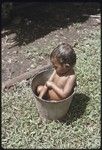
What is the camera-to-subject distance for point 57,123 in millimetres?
4648

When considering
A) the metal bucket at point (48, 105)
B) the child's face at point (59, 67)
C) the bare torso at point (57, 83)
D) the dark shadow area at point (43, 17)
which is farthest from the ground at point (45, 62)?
the child's face at point (59, 67)

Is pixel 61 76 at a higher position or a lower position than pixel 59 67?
lower

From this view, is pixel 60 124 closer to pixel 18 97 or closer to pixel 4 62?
pixel 18 97

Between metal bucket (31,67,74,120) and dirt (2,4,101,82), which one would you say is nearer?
metal bucket (31,67,74,120)

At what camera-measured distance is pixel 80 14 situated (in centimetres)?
750

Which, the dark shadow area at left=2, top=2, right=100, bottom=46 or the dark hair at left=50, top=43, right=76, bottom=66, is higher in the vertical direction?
the dark hair at left=50, top=43, right=76, bottom=66

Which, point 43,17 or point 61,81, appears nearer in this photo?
point 61,81

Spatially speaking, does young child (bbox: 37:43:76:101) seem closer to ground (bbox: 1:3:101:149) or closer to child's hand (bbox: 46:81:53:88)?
child's hand (bbox: 46:81:53:88)

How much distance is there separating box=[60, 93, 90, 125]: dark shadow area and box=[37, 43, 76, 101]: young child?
1.12 feet

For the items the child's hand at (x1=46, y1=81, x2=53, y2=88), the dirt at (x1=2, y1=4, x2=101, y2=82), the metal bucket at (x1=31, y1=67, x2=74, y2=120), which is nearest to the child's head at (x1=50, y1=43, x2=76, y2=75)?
the child's hand at (x1=46, y1=81, x2=53, y2=88)

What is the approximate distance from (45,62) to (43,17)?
169cm

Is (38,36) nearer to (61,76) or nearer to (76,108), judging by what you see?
(76,108)

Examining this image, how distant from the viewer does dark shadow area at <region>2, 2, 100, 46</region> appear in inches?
274

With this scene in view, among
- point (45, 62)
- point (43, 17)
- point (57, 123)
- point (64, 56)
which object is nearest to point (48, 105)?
point (57, 123)
